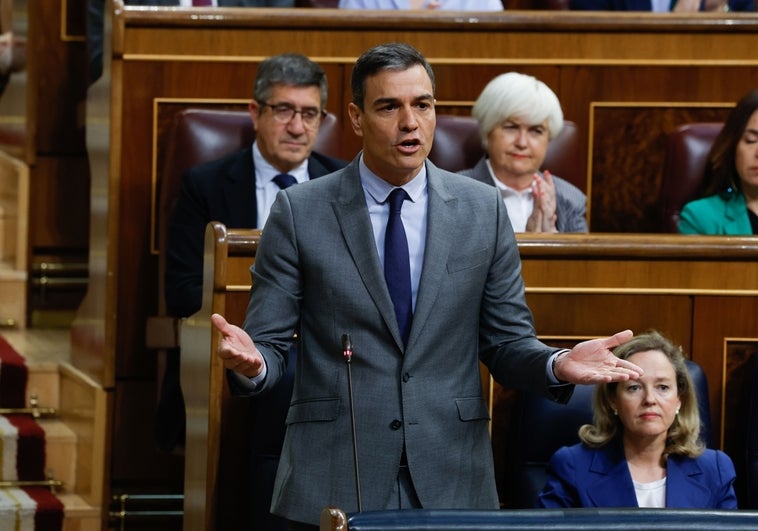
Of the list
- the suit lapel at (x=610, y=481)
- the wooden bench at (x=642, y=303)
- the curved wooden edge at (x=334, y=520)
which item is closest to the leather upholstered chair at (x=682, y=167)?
the wooden bench at (x=642, y=303)

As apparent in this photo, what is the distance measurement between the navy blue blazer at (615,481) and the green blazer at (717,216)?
1.63 feet

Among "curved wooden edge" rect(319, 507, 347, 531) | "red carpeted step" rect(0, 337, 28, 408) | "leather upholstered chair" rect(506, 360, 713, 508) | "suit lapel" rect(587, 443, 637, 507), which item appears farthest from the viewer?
"red carpeted step" rect(0, 337, 28, 408)

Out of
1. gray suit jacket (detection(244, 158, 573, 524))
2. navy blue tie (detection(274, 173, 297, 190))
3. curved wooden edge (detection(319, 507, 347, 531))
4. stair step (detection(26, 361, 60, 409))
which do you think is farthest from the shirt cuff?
stair step (detection(26, 361, 60, 409))

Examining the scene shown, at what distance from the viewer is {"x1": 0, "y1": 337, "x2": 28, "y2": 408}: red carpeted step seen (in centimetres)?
196

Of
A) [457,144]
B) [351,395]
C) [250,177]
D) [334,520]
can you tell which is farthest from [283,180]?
[334,520]

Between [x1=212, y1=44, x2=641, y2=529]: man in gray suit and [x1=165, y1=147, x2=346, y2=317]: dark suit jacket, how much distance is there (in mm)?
624

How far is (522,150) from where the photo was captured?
6.11 ft

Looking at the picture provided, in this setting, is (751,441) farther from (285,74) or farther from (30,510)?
(30,510)

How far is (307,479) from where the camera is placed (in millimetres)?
1131

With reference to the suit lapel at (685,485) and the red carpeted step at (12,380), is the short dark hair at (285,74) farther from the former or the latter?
the suit lapel at (685,485)

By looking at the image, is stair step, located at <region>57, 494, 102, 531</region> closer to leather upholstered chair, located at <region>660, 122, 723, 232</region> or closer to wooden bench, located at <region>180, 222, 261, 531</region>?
wooden bench, located at <region>180, 222, 261, 531</region>

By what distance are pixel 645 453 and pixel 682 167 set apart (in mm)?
669

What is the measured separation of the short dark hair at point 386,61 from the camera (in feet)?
3.72

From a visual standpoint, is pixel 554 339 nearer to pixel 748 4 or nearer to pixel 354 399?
pixel 354 399
